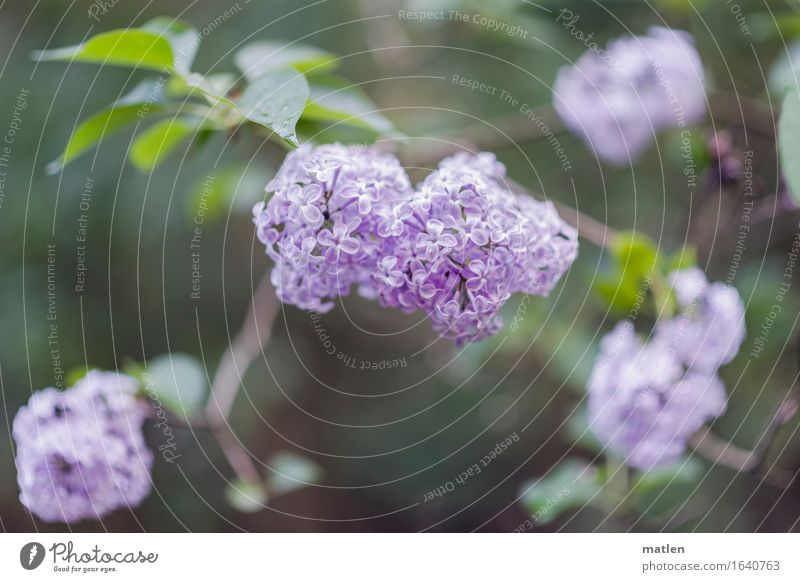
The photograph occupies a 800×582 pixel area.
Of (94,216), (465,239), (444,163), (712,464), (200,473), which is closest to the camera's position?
(465,239)

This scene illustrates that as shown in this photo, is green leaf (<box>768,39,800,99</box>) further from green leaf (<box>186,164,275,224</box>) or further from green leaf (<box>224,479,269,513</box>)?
green leaf (<box>224,479,269,513</box>)

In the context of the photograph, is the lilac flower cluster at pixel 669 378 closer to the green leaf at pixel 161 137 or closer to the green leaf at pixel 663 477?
the green leaf at pixel 663 477

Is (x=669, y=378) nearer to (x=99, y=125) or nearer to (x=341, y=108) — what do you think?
(x=341, y=108)

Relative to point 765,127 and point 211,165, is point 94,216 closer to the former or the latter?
point 211,165

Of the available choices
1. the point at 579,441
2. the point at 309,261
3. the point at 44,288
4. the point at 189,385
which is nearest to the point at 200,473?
the point at 44,288

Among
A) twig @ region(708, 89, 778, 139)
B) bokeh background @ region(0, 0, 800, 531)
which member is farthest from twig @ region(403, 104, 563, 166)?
twig @ region(708, 89, 778, 139)

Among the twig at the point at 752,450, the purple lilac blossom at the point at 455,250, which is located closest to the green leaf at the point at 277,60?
the purple lilac blossom at the point at 455,250
